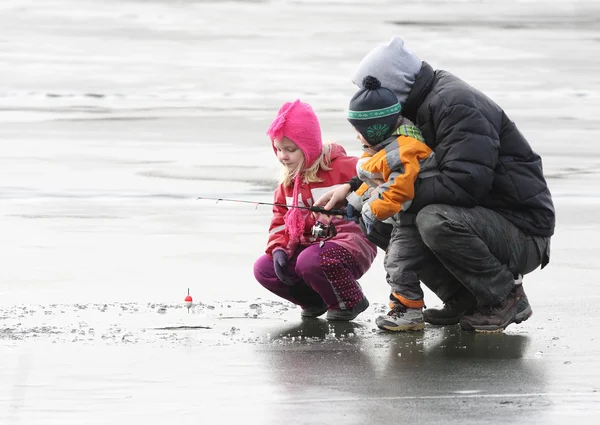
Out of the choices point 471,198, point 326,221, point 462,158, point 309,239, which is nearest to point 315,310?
point 309,239

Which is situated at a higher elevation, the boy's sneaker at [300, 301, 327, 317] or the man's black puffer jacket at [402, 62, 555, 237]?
the man's black puffer jacket at [402, 62, 555, 237]

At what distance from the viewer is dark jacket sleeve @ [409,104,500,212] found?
6316 mm

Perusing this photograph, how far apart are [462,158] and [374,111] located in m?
0.45

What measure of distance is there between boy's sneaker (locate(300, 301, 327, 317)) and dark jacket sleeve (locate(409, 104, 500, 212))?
936 millimetres

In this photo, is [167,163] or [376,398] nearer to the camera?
[376,398]

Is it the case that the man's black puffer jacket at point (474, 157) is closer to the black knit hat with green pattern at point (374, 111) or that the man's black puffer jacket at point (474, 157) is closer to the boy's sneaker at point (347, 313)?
the black knit hat with green pattern at point (374, 111)

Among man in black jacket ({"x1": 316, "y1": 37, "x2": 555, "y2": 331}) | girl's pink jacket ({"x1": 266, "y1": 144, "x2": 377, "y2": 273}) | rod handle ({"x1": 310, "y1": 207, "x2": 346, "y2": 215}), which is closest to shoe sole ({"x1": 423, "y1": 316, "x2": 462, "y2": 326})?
man in black jacket ({"x1": 316, "y1": 37, "x2": 555, "y2": 331})

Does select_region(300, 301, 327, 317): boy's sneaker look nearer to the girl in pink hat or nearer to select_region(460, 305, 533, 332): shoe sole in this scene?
the girl in pink hat

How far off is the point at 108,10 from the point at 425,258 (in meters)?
20.8

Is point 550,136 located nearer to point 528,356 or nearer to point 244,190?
point 244,190

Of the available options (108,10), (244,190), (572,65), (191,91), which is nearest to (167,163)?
(244,190)

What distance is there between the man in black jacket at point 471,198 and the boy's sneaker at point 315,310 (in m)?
0.53

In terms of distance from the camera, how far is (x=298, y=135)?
695 cm

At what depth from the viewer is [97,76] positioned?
19.0m
